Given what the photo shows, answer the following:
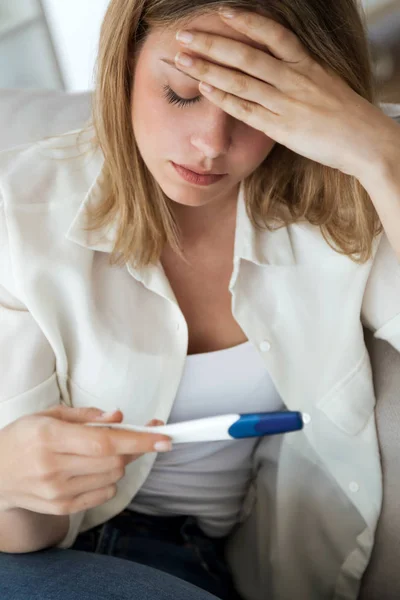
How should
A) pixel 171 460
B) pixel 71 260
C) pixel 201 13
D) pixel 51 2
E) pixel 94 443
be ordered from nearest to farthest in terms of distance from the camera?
pixel 94 443 → pixel 201 13 → pixel 71 260 → pixel 171 460 → pixel 51 2

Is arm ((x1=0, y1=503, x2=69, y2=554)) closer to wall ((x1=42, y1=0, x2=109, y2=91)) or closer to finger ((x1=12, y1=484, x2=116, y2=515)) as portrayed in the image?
finger ((x1=12, y1=484, x2=116, y2=515))

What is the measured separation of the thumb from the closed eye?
0.34 metres

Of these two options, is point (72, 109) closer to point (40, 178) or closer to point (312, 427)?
point (40, 178)

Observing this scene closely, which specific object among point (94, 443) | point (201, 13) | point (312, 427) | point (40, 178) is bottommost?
point (312, 427)

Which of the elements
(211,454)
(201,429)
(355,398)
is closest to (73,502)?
(201,429)

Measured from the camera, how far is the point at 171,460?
2.94 ft

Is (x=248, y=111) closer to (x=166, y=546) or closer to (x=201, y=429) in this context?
(x=201, y=429)

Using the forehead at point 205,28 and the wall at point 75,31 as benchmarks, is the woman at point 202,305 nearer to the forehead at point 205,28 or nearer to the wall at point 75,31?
the forehead at point 205,28

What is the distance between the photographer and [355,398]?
2.90 ft

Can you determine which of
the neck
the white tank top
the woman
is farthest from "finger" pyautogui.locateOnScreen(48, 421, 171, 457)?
the neck

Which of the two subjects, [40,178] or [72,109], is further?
[72,109]

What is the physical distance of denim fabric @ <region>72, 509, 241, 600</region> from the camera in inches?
34.8

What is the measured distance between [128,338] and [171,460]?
0.19 m

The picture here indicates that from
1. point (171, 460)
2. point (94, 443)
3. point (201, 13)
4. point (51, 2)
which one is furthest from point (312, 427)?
point (51, 2)
